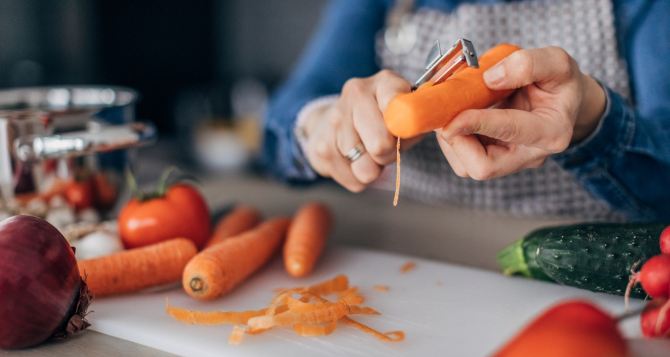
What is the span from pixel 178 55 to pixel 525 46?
8.48 ft

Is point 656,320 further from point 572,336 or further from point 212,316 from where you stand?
point 212,316

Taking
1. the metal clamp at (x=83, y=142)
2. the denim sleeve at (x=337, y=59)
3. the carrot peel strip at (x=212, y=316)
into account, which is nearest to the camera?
the carrot peel strip at (x=212, y=316)

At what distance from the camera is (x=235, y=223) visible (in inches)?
39.8

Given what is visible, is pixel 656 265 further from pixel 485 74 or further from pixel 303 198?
pixel 303 198

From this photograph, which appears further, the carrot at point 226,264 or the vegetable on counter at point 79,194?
the vegetable on counter at point 79,194

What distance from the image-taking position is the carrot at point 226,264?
77cm

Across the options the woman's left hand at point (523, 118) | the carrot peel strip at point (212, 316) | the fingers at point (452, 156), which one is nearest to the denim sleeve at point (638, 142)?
the woman's left hand at point (523, 118)

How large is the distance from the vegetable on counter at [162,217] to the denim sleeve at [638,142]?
1.72 ft

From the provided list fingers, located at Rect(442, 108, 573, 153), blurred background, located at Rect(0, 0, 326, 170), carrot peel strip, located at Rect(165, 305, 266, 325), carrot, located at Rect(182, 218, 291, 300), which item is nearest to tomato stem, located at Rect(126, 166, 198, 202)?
carrot, located at Rect(182, 218, 291, 300)

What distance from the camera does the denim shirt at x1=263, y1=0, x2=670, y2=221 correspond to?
2.89 feet

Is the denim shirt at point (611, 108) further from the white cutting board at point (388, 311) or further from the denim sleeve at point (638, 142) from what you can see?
the white cutting board at point (388, 311)

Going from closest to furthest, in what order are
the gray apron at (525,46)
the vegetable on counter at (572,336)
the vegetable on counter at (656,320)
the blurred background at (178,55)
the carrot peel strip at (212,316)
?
the vegetable on counter at (572,336), the vegetable on counter at (656,320), the carrot peel strip at (212,316), the gray apron at (525,46), the blurred background at (178,55)

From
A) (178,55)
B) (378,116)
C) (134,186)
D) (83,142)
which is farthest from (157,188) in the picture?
(178,55)

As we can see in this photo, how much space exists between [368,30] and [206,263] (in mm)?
741
